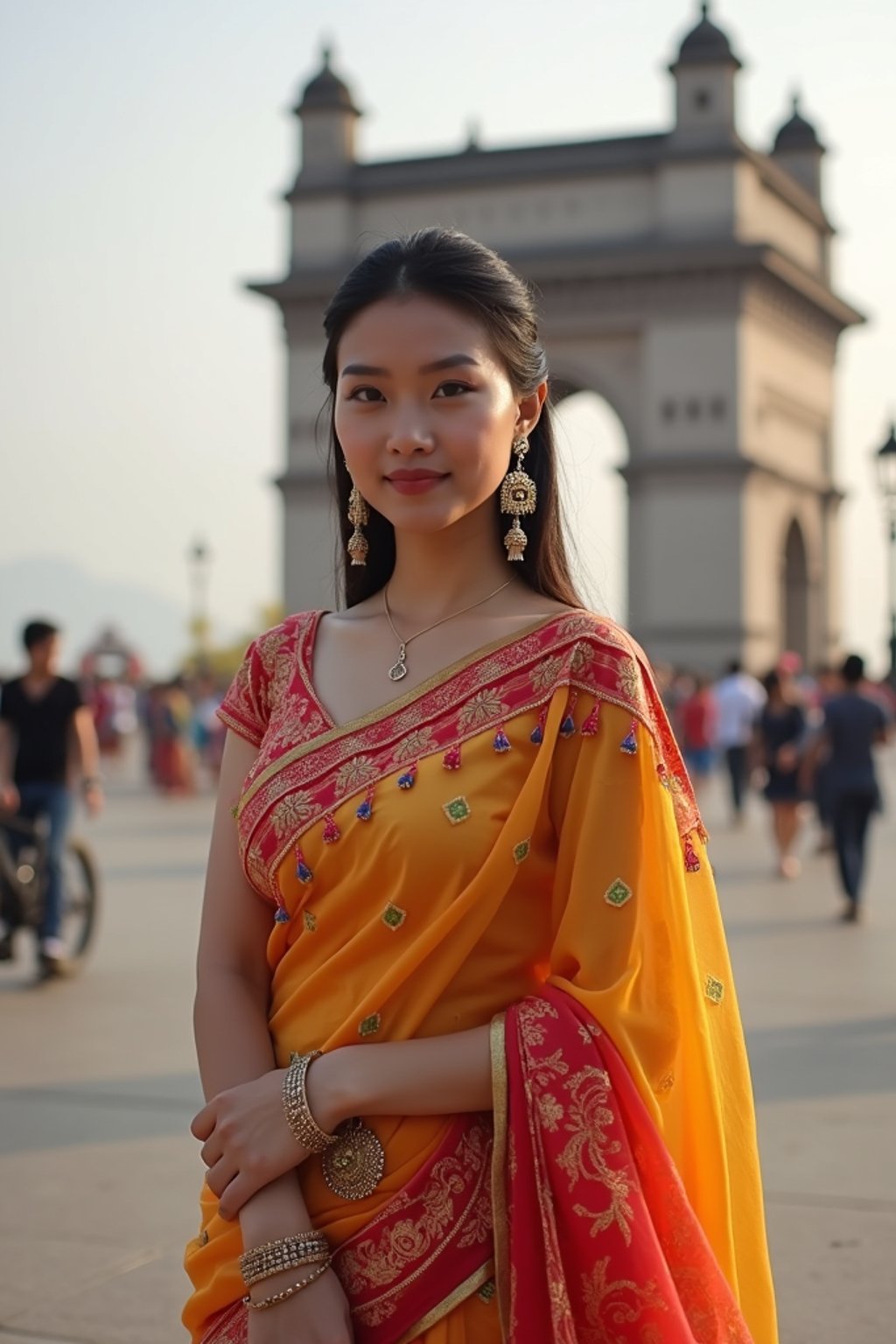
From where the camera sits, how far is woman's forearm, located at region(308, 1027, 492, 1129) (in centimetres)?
196

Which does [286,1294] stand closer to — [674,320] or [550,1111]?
[550,1111]

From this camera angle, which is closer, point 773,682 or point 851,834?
point 851,834

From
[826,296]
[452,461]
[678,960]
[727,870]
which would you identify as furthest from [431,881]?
[826,296]

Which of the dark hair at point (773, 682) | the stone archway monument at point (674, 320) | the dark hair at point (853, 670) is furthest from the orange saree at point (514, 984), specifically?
the stone archway monument at point (674, 320)

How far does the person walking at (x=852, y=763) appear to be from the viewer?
10.8 meters

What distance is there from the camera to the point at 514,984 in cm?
205

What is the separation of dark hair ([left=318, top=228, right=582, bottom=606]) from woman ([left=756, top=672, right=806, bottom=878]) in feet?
35.0

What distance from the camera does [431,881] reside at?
6.54ft

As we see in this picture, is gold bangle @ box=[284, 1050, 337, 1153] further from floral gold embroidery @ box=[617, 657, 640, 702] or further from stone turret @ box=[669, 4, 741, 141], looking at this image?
stone turret @ box=[669, 4, 741, 141]

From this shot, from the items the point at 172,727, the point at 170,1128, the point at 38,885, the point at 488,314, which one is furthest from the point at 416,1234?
the point at 172,727

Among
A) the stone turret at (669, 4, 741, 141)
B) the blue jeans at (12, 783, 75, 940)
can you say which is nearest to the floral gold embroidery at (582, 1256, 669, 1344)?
the blue jeans at (12, 783, 75, 940)

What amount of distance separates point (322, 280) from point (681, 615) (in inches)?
361

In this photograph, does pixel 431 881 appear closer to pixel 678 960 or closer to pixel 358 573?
pixel 678 960

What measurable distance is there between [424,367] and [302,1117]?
821mm
